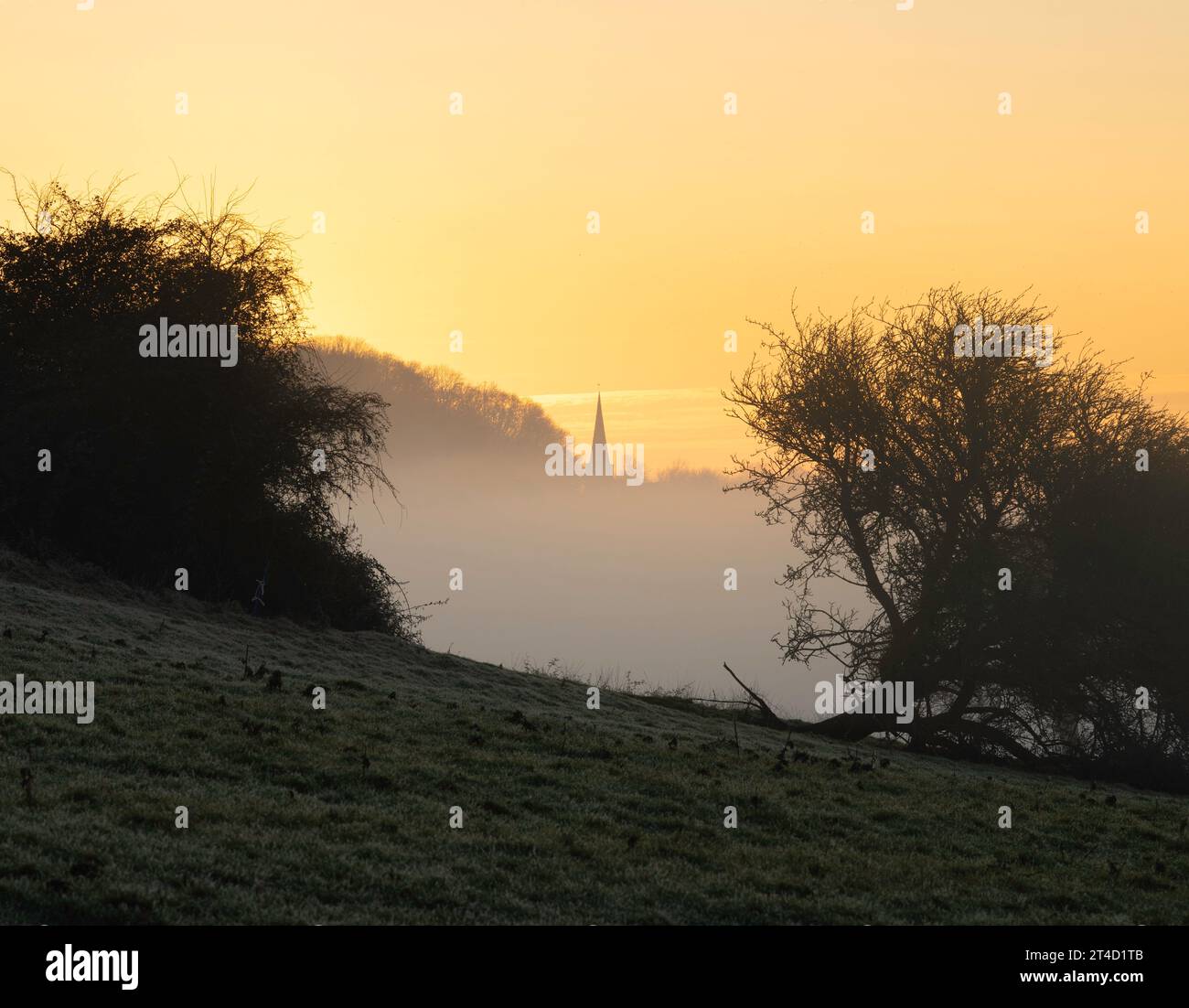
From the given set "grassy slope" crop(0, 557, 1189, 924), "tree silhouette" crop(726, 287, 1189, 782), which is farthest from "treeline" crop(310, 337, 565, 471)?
"grassy slope" crop(0, 557, 1189, 924)

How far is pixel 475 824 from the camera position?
12750mm

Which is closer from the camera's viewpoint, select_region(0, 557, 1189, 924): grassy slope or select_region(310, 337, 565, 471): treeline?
select_region(0, 557, 1189, 924): grassy slope

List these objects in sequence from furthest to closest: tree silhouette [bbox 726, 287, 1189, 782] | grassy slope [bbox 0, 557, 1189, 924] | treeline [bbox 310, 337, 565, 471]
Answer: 1. treeline [bbox 310, 337, 565, 471]
2. tree silhouette [bbox 726, 287, 1189, 782]
3. grassy slope [bbox 0, 557, 1189, 924]

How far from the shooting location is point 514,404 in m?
180

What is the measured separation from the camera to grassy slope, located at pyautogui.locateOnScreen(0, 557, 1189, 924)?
1004 cm


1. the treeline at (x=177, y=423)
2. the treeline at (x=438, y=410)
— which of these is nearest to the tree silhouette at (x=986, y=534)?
the treeline at (x=177, y=423)

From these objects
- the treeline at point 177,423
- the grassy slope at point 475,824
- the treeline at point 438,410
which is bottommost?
the grassy slope at point 475,824

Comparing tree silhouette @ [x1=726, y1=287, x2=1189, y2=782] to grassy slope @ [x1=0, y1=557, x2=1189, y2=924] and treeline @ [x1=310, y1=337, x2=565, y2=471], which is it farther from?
treeline @ [x1=310, y1=337, x2=565, y2=471]

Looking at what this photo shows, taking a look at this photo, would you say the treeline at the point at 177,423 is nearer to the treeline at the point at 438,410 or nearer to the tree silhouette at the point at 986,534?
the tree silhouette at the point at 986,534

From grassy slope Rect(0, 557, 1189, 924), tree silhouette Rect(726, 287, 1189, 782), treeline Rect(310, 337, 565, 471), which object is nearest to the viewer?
grassy slope Rect(0, 557, 1189, 924)

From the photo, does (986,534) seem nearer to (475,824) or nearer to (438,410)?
(475,824)

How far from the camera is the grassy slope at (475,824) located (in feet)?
32.9

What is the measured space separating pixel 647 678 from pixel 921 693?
31.4 ft
